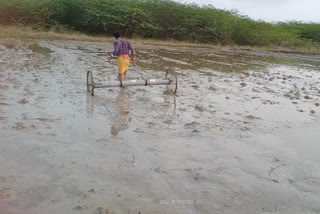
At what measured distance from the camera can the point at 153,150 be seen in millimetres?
4496

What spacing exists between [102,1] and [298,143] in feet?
80.9

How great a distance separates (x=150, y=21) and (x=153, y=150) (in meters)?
24.2

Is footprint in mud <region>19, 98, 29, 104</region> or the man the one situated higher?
the man

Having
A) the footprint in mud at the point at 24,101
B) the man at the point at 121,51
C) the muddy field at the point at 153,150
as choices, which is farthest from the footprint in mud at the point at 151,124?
the man at the point at 121,51

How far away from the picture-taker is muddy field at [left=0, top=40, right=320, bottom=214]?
127 inches

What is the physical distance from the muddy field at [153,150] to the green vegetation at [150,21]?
62.2 feet

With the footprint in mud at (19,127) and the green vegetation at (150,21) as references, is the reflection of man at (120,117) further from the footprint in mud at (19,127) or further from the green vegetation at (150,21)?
the green vegetation at (150,21)

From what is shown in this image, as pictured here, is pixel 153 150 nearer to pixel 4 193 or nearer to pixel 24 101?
pixel 4 193

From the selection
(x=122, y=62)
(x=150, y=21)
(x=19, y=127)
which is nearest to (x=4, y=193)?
(x=19, y=127)

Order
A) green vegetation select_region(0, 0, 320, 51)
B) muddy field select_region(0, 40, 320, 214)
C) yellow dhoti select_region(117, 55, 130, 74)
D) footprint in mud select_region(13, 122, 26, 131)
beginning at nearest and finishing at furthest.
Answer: muddy field select_region(0, 40, 320, 214) → footprint in mud select_region(13, 122, 26, 131) → yellow dhoti select_region(117, 55, 130, 74) → green vegetation select_region(0, 0, 320, 51)

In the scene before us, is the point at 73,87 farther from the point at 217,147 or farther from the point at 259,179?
the point at 259,179

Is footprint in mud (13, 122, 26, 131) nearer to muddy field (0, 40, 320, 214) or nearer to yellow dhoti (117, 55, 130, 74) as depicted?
muddy field (0, 40, 320, 214)

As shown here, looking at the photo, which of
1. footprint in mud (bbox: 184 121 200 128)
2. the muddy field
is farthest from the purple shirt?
footprint in mud (bbox: 184 121 200 128)

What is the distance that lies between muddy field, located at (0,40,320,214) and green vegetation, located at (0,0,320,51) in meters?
19.0
